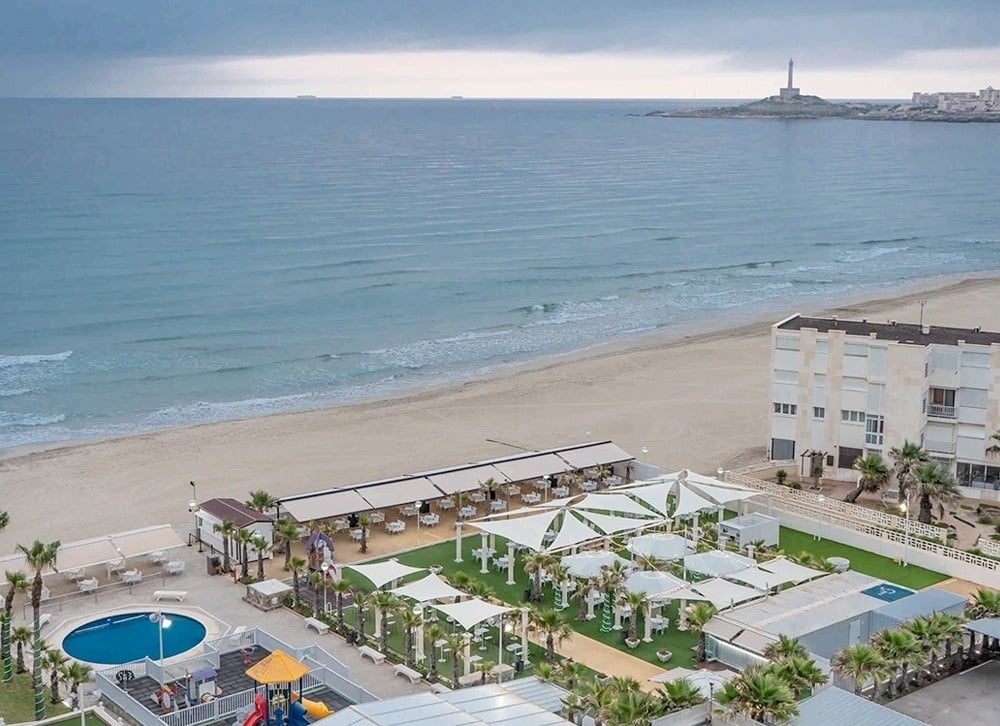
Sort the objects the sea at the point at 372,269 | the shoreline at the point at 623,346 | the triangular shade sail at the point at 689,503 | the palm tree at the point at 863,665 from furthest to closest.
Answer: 1. the sea at the point at 372,269
2. the shoreline at the point at 623,346
3. the triangular shade sail at the point at 689,503
4. the palm tree at the point at 863,665

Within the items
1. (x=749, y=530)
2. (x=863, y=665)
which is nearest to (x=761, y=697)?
(x=863, y=665)

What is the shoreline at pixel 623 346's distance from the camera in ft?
175

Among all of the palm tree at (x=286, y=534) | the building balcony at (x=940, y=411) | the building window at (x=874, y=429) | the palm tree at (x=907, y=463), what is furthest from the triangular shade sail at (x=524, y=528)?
the building balcony at (x=940, y=411)

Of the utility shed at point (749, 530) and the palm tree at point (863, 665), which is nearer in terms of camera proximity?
the palm tree at point (863, 665)

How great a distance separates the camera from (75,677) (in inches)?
1003

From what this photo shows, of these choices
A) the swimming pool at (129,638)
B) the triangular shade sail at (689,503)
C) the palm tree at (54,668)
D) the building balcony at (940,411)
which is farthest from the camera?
the building balcony at (940,411)

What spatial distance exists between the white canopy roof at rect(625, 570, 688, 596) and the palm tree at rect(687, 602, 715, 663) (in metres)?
1.42

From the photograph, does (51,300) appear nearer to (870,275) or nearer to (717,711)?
(870,275)

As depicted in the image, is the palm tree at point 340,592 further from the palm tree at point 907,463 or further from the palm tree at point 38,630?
the palm tree at point 907,463

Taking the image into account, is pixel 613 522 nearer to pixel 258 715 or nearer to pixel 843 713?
pixel 843 713

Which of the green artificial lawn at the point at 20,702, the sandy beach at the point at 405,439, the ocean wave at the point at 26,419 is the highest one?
the green artificial lawn at the point at 20,702

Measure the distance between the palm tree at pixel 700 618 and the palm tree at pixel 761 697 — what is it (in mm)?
5439

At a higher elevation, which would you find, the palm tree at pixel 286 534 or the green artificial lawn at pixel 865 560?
the palm tree at pixel 286 534

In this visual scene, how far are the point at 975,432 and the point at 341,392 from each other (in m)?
30.7
